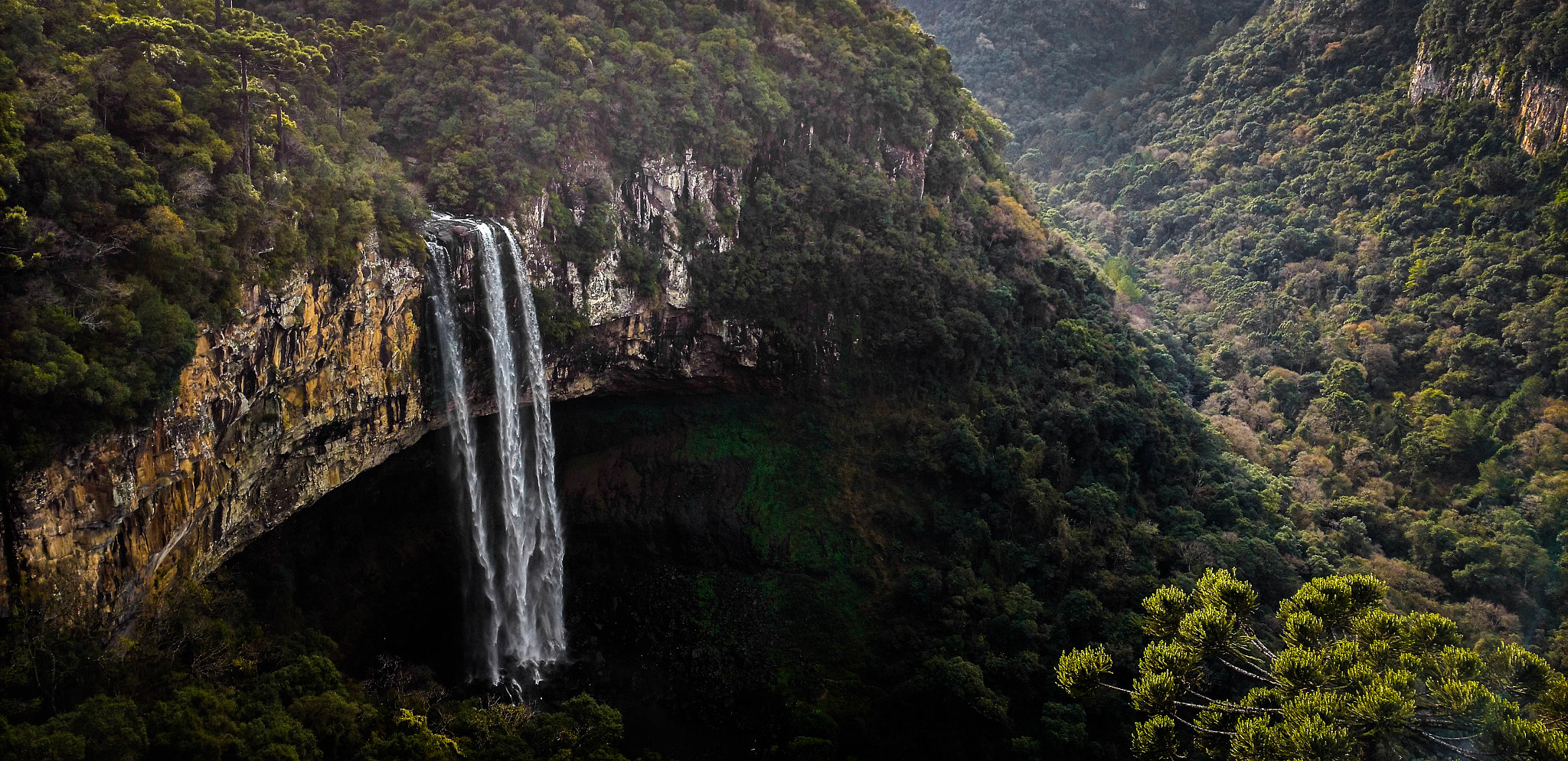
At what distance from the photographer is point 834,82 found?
1252 inches

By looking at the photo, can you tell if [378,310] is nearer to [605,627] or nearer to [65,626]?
[65,626]

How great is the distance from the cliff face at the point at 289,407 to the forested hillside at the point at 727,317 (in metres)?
0.61

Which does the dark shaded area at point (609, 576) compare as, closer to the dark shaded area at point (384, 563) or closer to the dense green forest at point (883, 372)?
the dark shaded area at point (384, 563)

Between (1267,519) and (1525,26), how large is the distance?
83.7 feet

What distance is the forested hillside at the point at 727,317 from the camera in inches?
568

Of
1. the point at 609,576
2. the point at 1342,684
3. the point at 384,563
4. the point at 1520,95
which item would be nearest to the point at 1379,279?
the point at 1520,95

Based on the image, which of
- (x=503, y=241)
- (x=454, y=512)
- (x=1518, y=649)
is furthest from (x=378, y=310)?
(x=1518, y=649)

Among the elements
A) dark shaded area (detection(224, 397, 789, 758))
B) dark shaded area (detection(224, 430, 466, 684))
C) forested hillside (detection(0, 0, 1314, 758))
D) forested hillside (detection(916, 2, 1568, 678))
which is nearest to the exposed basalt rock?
forested hillside (detection(916, 2, 1568, 678))

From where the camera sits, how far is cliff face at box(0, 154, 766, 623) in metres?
14.3

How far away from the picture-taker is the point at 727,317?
29297 millimetres

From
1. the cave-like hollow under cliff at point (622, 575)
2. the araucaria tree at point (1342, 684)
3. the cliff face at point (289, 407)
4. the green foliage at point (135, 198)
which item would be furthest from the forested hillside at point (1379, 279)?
the green foliage at point (135, 198)

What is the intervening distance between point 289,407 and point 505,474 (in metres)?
6.20

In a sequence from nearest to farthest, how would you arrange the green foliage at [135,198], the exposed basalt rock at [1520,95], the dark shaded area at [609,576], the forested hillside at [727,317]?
the green foliage at [135,198] < the forested hillside at [727,317] < the dark shaded area at [609,576] < the exposed basalt rock at [1520,95]

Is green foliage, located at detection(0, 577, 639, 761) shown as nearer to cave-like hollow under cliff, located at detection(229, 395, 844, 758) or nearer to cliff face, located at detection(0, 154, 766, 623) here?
cliff face, located at detection(0, 154, 766, 623)
